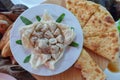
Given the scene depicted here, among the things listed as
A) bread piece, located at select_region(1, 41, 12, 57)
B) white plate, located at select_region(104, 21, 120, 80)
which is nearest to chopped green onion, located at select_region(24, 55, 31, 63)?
bread piece, located at select_region(1, 41, 12, 57)

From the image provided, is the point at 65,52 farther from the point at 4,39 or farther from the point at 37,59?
the point at 4,39

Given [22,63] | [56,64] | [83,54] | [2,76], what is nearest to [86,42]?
[83,54]

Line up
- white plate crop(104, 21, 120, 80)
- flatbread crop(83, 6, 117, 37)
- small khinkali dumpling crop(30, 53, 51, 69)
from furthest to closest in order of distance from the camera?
white plate crop(104, 21, 120, 80) < flatbread crop(83, 6, 117, 37) < small khinkali dumpling crop(30, 53, 51, 69)

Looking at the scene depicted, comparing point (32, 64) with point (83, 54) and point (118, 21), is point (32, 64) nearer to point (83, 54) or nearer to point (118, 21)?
point (83, 54)

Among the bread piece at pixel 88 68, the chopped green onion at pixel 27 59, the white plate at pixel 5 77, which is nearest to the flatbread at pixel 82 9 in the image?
the bread piece at pixel 88 68

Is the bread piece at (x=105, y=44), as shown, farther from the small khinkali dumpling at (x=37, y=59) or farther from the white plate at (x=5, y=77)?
the white plate at (x=5, y=77)

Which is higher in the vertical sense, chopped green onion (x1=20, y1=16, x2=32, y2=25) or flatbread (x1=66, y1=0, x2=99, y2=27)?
chopped green onion (x1=20, y1=16, x2=32, y2=25)

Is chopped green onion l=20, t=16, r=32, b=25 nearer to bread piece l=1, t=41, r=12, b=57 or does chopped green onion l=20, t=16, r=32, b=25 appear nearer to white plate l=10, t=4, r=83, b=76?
white plate l=10, t=4, r=83, b=76
